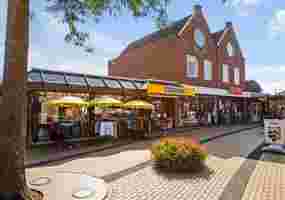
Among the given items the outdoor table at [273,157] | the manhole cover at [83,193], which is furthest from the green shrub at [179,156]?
the outdoor table at [273,157]

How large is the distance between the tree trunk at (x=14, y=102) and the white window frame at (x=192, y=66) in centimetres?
1670

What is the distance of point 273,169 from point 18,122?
22.7 feet

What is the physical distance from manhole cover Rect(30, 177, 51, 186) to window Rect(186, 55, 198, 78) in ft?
52.2

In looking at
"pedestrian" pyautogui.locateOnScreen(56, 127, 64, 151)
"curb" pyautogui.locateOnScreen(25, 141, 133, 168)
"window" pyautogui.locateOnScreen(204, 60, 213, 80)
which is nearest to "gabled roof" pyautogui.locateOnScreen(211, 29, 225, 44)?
"window" pyautogui.locateOnScreen(204, 60, 213, 80)

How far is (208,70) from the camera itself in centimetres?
2256

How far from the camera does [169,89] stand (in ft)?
52.2

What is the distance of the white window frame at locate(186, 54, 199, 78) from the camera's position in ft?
66.2

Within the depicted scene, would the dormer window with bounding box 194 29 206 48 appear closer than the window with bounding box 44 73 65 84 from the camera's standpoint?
No

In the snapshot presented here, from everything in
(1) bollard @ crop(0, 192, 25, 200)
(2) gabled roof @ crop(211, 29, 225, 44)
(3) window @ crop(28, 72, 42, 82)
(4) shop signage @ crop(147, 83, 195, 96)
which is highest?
(2) gabled roof @ crop(211, 29, 225, 44)

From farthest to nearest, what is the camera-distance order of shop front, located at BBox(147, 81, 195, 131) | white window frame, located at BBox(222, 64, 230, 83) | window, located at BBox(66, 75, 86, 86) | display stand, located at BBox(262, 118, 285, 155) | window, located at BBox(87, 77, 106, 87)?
1. white window frame, located at BBox(222, 64, 230, 83)
2. shop front, located at BBox(147, 81, 195, 131)
3. window, located at BBox(87, 77, 106, 87)
4. window, located at BBox(66, 75, 86, 86)
5. display stand, located at BBox(262, 118, 285, 155)

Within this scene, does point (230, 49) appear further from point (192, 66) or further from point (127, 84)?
point (127, 84)

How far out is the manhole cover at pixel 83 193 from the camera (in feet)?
16.0

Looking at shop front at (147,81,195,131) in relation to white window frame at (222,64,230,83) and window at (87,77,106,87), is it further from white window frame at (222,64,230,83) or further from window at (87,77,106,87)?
white window frame at (222,64,230,83)

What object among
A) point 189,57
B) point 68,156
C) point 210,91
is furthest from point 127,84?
point 210,91
